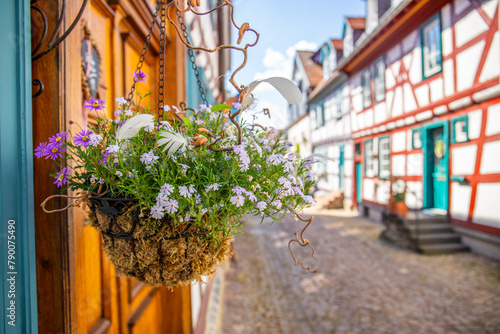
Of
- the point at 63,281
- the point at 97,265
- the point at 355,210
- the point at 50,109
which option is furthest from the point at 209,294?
the point at 355,210

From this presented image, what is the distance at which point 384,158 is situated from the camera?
962 centimetres

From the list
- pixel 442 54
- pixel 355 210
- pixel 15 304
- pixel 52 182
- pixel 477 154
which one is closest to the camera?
pixel 15 304

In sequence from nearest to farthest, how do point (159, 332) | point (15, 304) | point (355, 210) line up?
1. point (15, 304)
2. point (159, 332)
3. point (355, 210)

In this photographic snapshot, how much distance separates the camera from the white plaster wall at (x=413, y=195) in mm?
7659

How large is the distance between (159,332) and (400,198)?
7.05m

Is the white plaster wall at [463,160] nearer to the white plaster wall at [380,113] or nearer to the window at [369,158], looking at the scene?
the white plaster wall at [380,113]

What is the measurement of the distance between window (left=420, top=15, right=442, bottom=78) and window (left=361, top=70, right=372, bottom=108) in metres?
2.72

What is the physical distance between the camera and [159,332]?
230 centimetres

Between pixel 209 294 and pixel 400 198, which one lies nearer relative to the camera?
pixel 209 294

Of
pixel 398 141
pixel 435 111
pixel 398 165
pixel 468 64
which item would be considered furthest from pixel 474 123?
pixel 398 165

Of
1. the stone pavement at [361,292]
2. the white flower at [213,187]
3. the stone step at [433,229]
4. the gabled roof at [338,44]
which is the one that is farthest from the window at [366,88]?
the white flower at [213,187]

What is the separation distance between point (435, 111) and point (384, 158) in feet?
9.30

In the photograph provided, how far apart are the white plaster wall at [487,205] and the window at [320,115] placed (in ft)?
30.4

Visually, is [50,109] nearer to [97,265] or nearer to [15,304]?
[15,304]
